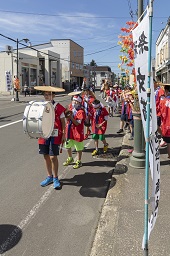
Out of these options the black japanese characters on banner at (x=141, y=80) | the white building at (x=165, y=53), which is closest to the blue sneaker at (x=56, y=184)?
the black japanese characters on banner at (x=141, y=80)

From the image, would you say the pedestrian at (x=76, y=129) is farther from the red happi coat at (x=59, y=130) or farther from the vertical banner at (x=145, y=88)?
the vertical banner at (x=145, y=88)

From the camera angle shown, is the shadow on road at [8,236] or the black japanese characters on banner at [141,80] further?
the shadow on road at [8,236]

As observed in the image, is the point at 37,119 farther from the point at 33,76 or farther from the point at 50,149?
the point at 33,76

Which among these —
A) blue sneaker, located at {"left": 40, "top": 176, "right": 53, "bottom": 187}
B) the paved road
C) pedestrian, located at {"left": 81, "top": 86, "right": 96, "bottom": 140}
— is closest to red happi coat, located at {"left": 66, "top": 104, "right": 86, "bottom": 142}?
the paved road

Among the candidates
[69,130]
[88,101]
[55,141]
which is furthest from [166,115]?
[88,101]

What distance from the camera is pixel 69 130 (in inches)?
230

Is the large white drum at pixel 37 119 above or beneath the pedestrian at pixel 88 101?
beneath

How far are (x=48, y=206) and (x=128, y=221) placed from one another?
132cm

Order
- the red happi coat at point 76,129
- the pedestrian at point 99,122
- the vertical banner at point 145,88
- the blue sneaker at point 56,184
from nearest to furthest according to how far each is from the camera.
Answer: the vertical banner at point 145,88, the blue sneaker at point 56,184, the red happi coat at point 76,129, the pedestrian at point 99,122

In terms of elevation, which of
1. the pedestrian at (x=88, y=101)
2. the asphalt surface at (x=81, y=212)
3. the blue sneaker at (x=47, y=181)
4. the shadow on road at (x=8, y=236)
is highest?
the pedestrian at (x=88, y=101)

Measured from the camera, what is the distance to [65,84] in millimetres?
58750

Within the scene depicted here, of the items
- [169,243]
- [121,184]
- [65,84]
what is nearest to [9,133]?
[121,184]

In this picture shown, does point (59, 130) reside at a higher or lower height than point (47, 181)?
higher

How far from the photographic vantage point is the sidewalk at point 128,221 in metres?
2.84
